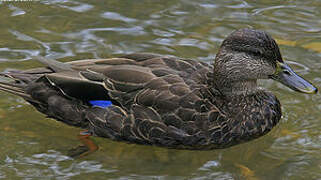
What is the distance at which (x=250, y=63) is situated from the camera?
7.66 meters

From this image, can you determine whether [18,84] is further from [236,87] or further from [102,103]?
[236,87]

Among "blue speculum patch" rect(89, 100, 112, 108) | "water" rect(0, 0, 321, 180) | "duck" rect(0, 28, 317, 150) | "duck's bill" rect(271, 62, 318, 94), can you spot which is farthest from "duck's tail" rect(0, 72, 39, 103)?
"duck's bill" rect(271, 62, 318, 94)

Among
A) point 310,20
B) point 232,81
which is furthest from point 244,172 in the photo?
point 310,20

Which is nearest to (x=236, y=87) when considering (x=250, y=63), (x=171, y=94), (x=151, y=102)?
(x=250, y=63)

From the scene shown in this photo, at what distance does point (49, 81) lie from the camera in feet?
25.7

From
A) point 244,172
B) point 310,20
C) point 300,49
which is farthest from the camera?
point 310,20

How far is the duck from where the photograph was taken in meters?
7.50

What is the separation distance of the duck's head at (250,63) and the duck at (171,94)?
1 centimetres

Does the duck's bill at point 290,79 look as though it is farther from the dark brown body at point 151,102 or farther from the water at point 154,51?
the water at point 154,51

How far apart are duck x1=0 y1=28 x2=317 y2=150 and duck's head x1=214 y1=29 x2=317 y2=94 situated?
1cm

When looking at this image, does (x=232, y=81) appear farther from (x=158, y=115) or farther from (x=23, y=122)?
(x=23, y=122)

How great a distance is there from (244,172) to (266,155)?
1.51ft

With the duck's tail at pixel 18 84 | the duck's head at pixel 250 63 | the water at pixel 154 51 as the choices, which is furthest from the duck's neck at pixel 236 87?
the duck's tail at pixel 18 84

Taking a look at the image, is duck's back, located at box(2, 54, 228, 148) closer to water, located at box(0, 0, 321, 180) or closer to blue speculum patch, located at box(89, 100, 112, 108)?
blue speculum patch, located at box(89, 100, 112, 108)
